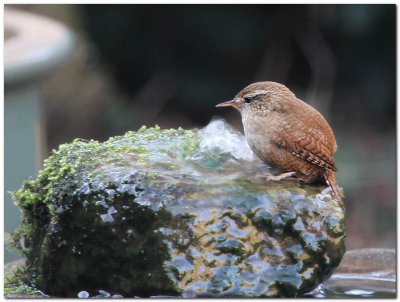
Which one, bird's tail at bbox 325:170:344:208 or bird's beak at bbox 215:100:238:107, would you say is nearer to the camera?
bird's tail at bbox 325:170:344:208

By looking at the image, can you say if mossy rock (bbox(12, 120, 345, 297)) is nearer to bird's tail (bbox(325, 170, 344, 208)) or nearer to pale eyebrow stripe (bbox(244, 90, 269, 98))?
bird's tail (bbox(325, 170, 344, 208))

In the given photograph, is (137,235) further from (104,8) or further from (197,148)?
(104,8)

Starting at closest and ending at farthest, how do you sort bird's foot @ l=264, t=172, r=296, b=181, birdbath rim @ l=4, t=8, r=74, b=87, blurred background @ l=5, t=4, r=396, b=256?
1. bird's foot @ l=264, t=172, r=296, b=181
2. birdbath rim @ l=4, t=8, r=74, b=87
3. blurred background @ l=5, t=4, r=396, b=256

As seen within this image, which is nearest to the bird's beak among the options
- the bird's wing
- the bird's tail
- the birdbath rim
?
the bird's wing

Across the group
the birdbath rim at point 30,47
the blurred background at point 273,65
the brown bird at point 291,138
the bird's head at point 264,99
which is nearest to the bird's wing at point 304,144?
the brown bird at point 291,138

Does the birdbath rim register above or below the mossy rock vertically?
above

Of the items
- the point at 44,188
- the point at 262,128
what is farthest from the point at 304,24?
the point at 44,188
